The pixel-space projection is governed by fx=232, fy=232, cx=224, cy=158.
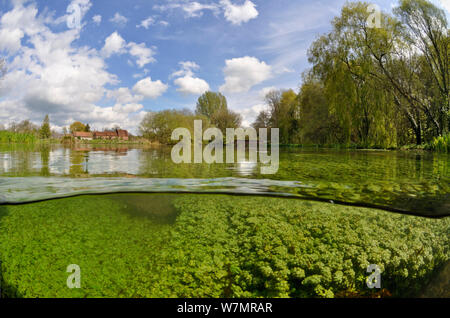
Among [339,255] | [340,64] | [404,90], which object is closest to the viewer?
[339,255]

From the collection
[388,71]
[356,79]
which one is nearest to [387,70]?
[388,71]

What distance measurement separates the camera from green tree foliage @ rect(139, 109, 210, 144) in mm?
14145

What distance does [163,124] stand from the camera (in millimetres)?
17453

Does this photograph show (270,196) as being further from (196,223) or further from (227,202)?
(196,223)

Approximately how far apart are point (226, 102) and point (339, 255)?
955 centimetres

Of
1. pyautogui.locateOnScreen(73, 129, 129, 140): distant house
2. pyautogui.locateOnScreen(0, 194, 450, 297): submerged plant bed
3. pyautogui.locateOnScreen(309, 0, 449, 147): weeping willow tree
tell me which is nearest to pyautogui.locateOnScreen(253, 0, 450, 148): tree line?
pyautogui.locateOnScreen(309, 0, 449, 147): weeping willow tree

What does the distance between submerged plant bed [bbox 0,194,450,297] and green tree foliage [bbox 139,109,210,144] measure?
10.2 metres

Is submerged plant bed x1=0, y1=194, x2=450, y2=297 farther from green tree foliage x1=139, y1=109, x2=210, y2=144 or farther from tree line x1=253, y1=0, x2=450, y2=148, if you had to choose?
tree line x1=253, y1=0, x2=450, y2=148

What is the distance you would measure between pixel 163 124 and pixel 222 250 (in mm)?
15786

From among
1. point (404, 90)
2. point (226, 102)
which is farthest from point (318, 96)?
point (226, 102)
